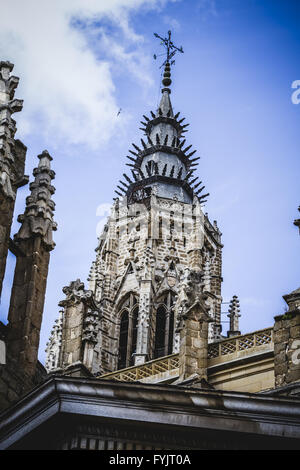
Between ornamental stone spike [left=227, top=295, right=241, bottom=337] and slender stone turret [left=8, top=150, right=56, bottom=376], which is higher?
ornamental stone spike [left=227, top=295, right=241, bottom=337]

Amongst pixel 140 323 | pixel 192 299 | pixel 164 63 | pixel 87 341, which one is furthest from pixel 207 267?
pixel 87 341

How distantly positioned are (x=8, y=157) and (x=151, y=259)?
4360 centimetres

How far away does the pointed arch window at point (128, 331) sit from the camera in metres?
58.2

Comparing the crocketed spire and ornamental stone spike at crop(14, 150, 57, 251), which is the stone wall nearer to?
ornamental stone spike at crop(14, 150, 57, 251)

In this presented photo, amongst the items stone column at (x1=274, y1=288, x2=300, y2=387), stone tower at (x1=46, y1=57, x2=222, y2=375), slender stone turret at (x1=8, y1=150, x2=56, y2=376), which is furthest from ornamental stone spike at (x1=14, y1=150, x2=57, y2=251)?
stone tower at (x1=46, y1=57, x2=222, y2=375)

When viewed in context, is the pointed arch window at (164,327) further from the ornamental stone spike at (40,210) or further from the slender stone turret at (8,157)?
the slender stone turret at (8,157)

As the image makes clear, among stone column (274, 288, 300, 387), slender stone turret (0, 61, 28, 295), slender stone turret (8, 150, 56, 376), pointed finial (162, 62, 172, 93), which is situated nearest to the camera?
slender stone turret (8, 150, 56, 376)

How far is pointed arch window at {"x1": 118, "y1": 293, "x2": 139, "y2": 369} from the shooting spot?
58.2m

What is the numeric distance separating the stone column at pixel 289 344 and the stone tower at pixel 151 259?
1138 inches

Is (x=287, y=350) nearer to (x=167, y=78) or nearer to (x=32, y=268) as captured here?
(x=32, y=268)

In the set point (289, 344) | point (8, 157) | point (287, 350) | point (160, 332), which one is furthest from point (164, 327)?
point (8, 157)

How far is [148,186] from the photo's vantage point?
219 feet

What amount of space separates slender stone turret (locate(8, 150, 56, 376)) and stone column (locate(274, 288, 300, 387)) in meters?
7.93

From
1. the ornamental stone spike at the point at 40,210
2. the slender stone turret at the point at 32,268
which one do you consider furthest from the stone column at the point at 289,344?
the slender stone turret at the point at 32,268
